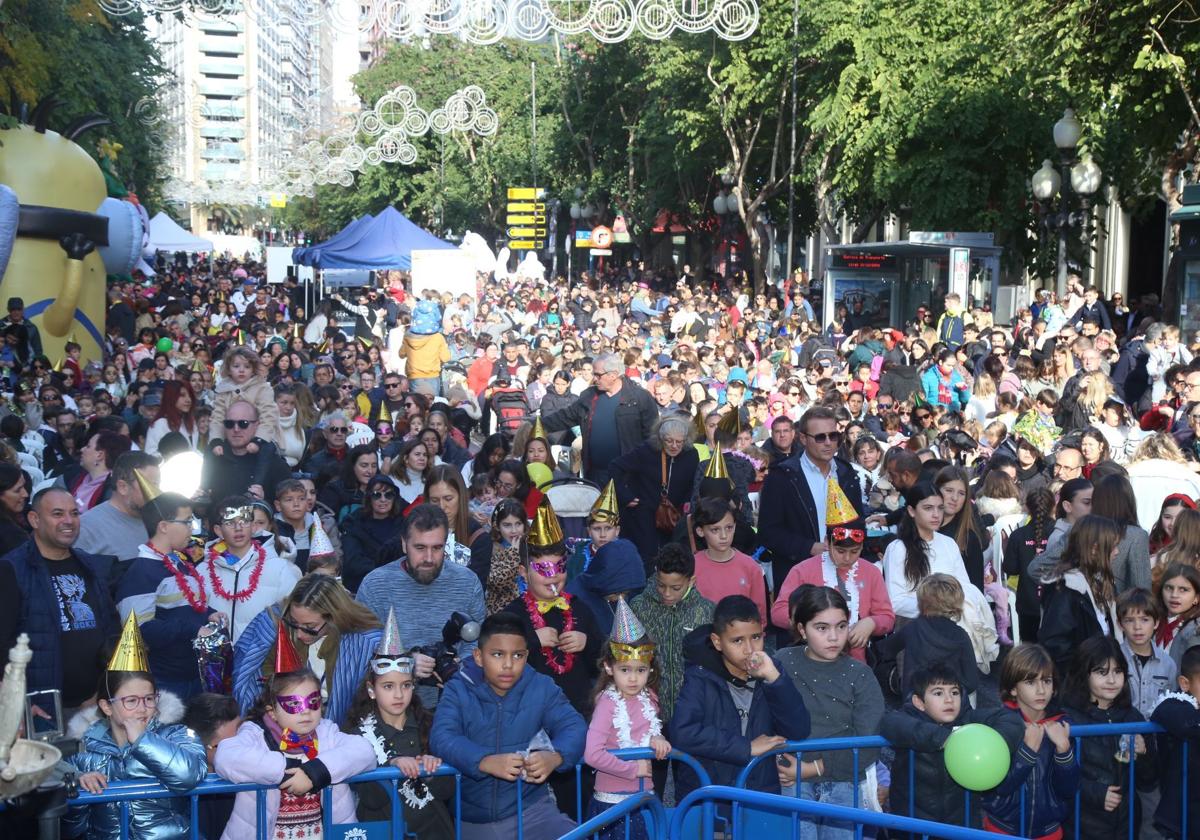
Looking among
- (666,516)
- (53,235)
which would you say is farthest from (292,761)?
(53,235)

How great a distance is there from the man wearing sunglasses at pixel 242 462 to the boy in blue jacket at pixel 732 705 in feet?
16.7

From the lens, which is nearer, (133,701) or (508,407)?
(133,701)

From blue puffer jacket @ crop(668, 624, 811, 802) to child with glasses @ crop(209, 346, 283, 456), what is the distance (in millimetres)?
7236

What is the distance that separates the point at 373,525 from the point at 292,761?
12.5ft

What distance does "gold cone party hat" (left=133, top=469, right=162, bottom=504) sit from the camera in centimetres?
840

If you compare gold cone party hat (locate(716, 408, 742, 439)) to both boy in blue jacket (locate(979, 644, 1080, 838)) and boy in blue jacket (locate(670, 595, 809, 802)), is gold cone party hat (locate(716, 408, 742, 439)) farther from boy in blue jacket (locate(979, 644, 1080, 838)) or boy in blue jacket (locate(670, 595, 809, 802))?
boy in blue jacket (locate(979, 644, 1080, 838))

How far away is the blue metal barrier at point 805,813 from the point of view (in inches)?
180

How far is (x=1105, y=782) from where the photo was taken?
6.24 metres

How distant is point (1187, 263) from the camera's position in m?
18.0

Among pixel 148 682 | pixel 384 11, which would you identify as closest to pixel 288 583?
pixel 148 682

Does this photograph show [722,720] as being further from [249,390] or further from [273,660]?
[249,390]

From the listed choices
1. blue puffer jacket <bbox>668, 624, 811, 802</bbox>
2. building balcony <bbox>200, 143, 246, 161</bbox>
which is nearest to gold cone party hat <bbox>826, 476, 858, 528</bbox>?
blue puffer jacket <bbox>668, 624, 811, 802</bbox>

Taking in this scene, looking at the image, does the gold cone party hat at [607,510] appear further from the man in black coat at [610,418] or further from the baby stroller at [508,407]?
the baby stroller at [508,407]

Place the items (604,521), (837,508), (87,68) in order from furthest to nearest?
1. (87,68)
2. (604,521)
3. (837,508)
